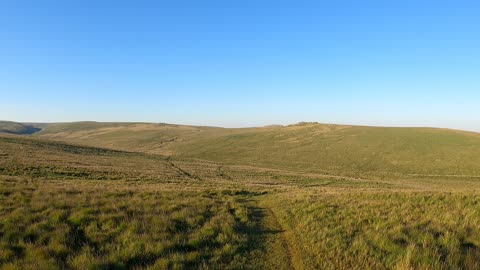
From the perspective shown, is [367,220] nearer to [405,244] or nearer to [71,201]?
[405,244]

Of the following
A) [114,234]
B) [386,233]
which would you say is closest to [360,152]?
[386,233]

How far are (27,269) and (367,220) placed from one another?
34.5 ft

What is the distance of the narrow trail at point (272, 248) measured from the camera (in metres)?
7.37

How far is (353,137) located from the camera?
9862 centimetres

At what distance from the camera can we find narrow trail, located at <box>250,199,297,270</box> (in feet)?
24.2

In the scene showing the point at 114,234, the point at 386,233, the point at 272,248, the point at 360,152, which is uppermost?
the point at 114,234

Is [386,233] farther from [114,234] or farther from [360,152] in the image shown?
[360,152]

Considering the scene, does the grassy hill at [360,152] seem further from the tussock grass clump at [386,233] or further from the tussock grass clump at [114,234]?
the tussock grass clump at [114,234]

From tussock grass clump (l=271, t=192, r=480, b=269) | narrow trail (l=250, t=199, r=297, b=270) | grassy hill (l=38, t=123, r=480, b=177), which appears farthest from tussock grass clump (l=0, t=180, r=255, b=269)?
grassy hill (l=38, t=123, r=480, b=177)

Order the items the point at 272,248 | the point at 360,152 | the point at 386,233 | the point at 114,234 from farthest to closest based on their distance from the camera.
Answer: the point at 360,152 → the point at 386,233 → the point at 114,234 → the point at 272,248

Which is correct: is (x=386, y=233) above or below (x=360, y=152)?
above

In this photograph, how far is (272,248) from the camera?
8.42 metres

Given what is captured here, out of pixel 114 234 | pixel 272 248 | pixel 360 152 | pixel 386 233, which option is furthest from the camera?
pixel 360 152

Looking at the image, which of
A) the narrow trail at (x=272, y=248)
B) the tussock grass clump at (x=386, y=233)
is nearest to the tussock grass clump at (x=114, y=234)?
the narrow trail at (x=272, y=248)
